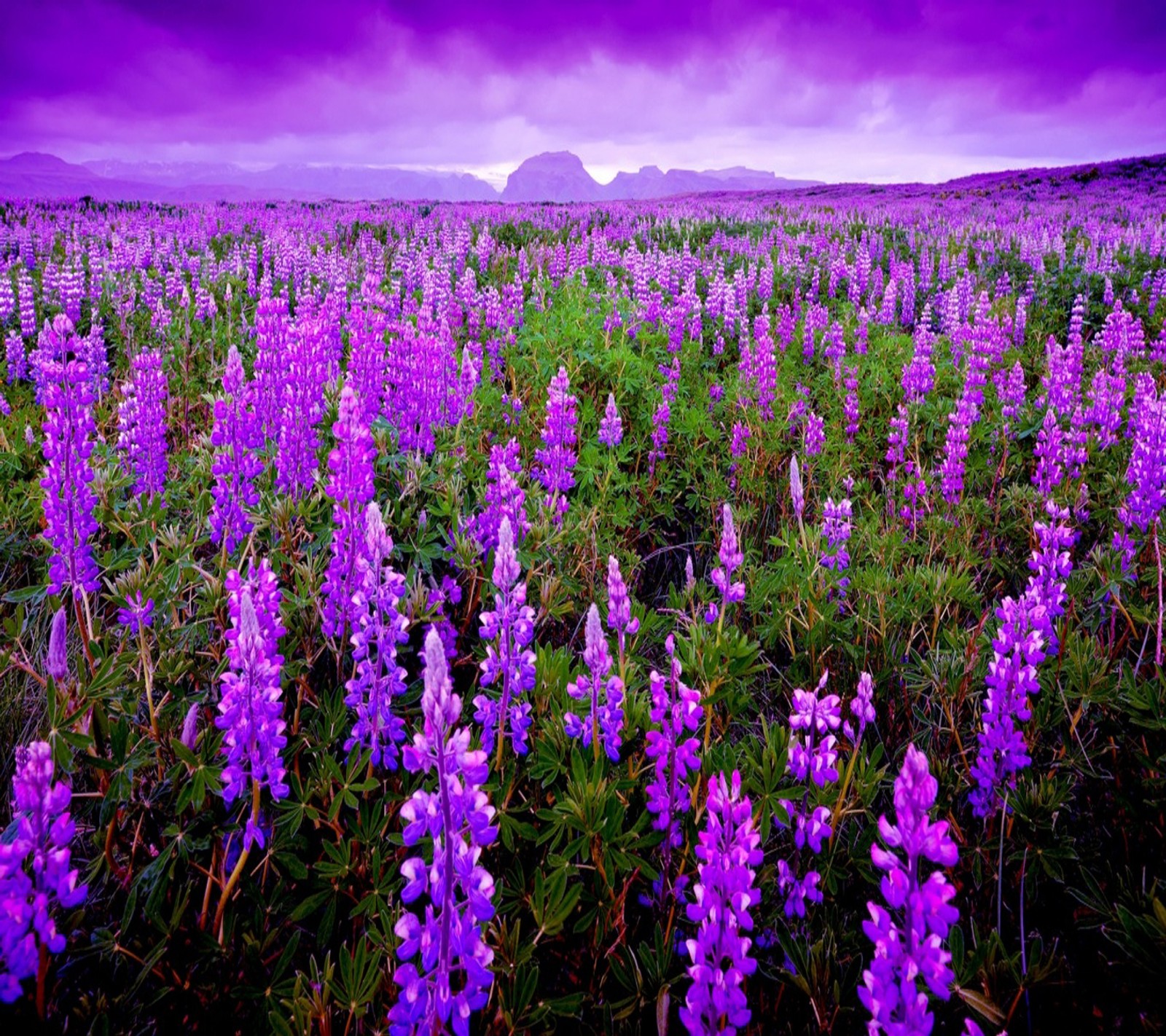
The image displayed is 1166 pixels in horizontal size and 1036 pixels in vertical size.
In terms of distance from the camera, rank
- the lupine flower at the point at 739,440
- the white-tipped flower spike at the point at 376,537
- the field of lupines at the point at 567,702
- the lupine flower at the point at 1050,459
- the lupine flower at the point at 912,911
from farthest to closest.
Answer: the lupine flower at the point at 739,440
the lupine flower at the point at 1050,459
the white-tipped flower spike at the point at 376,537
the field of lupines at the point at 567,702
the lupine flower at the point at 912,911

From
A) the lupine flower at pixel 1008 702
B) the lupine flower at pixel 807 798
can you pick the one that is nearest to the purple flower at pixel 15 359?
the lupine flower at pixel 807 798

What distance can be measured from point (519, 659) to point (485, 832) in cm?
79

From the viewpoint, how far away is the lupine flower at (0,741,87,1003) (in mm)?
1114

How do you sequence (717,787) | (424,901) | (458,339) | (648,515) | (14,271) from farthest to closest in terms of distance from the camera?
(14,271), (458,339), (648,515), (424,901), (717,787)

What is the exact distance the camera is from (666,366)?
573 centimetres

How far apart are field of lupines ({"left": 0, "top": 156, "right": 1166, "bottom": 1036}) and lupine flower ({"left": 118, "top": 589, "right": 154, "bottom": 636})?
14mm

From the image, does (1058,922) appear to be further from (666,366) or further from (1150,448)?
(666,366)

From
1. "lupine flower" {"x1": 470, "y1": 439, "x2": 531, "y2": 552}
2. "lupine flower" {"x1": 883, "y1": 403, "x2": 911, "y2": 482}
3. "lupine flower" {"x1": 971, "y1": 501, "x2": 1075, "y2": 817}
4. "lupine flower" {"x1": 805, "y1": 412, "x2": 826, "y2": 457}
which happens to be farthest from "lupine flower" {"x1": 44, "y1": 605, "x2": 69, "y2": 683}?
"lupine flower" {"x1": 883, "y1": 403, "x2": 911, "y2": 482}

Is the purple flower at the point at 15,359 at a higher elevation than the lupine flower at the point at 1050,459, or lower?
higher

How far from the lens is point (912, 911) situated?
108 centimetres

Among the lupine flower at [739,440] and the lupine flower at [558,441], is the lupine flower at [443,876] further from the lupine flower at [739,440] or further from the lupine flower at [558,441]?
the lupine flower at [739,440]

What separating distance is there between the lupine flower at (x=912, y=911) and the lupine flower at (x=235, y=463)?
2.36 meters

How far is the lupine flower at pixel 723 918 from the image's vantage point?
1.20m

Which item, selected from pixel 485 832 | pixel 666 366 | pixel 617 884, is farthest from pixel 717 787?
pixel 666 366
